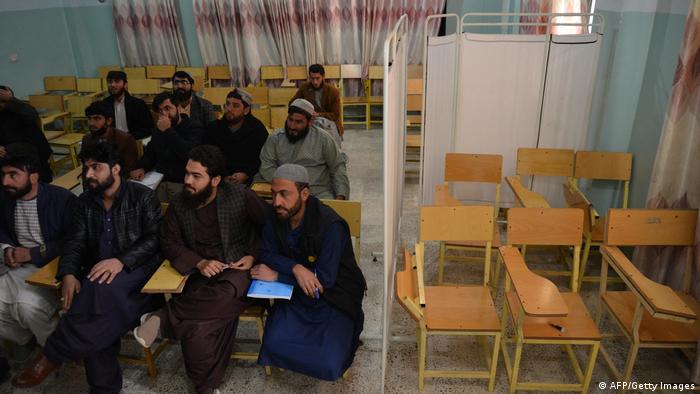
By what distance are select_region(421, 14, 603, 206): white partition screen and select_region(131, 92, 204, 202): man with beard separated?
79.9 inches

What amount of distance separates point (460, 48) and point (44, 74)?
6.59 m

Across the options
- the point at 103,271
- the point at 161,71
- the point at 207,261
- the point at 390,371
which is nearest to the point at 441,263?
the point at 390,371

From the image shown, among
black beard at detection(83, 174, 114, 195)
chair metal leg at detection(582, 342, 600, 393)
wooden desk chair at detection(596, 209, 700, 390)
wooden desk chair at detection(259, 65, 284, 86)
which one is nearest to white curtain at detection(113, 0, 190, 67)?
wooden desk chair at detection(259, 65, 284, 86)

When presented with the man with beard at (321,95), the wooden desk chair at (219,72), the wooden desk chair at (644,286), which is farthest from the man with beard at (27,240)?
the wooden desk chair at (219,72)

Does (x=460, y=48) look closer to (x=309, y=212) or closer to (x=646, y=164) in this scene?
(x=646, y=164)

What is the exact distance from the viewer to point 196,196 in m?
2.73

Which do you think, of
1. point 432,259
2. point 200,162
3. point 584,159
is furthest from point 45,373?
point 584,159

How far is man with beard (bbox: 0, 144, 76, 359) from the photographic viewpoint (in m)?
2.77

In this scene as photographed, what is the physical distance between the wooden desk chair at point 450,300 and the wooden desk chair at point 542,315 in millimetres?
115

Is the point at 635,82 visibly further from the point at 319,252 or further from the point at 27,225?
the point at 27,225

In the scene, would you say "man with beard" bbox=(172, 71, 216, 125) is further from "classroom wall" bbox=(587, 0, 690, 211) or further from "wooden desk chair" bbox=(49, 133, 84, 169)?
"classroom wall" bbox=(587, 0, 690, 211)

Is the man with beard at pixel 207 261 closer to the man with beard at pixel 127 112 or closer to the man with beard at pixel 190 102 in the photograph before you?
the man with beard at pixel 190 102

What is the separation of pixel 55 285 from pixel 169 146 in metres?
1.62

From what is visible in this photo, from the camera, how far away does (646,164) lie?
3.46 metres
